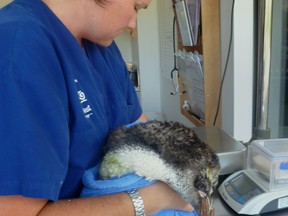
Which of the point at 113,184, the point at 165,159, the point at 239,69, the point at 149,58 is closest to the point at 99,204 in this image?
the point at 113,184

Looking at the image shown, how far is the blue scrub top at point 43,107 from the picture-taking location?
18.8 inches

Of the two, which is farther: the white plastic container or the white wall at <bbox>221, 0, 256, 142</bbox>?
the white wall at <bbox>221, 0, 256, 142</bbox>

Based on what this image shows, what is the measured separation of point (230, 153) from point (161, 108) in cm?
192

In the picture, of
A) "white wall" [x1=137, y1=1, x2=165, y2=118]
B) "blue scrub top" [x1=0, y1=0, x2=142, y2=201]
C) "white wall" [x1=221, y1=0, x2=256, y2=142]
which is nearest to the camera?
"blue scrub top" [x1=0, y1=0, x2=142, y2=201]

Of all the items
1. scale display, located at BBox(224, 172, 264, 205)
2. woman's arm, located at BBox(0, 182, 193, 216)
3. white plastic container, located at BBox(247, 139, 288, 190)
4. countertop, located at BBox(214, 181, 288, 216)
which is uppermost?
woman's arm, located at BBox(0, 182, 193, 216)

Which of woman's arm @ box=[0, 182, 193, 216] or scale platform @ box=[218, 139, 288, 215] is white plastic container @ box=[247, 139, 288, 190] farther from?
woman's arm @ box=[0, 182, 193, 216]

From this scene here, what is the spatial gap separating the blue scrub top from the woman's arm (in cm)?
3

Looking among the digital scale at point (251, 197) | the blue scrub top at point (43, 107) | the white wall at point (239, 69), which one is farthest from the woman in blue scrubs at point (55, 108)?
the white wall at point (239, 69)

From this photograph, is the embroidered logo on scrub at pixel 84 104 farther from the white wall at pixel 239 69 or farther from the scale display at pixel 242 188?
the white wall at pixel 239 69

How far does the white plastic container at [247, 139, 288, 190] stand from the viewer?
792 millimetres

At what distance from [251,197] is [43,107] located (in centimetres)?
56

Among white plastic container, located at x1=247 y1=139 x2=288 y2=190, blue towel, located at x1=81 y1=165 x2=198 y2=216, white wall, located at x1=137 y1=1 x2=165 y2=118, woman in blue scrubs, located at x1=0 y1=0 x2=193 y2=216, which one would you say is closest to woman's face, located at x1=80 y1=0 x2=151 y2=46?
woman in blue scrubs, located at x1=0 y1=0 x2=193 y2=216

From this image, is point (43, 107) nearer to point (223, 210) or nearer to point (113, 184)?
point (113, 184)

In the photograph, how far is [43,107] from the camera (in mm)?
503
